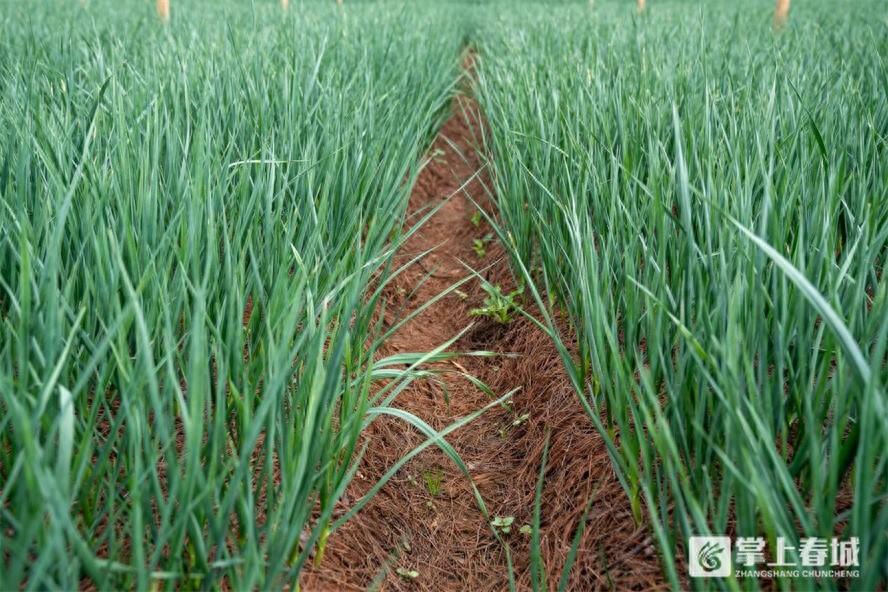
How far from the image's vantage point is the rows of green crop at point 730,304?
38.2 inches

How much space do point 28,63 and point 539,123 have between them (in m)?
1.94

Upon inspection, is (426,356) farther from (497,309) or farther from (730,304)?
(497,309)

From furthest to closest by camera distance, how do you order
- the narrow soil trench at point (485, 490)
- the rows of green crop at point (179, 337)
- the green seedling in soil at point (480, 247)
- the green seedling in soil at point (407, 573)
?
the green seedling in soil at point (480, 247) < the green seedling in soil at point (407, 573) < the narrow soil trench at point (485, 490) < the rows of green crop at point (179, 337)

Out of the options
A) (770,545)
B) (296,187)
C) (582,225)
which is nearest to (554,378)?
(582,225)

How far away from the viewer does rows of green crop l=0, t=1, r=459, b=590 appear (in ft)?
3.05

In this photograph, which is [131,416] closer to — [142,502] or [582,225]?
[142,502]

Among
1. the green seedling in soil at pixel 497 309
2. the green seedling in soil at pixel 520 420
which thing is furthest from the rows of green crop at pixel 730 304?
the green seedling in soil at pixel 520 420

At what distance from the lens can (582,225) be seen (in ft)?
5.93

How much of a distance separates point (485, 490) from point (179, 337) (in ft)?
2.66

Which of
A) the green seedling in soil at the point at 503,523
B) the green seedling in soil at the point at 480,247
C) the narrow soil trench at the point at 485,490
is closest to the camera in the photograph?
the narrow soil trench at the point at 485,490

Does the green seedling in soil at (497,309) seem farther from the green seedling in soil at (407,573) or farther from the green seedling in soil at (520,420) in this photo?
the green seedling in soil at (407,573)

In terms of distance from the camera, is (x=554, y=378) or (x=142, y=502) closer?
(x=142, y=502)

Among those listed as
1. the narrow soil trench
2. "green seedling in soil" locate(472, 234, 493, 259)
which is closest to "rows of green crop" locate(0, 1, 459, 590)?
the narrow soil trench

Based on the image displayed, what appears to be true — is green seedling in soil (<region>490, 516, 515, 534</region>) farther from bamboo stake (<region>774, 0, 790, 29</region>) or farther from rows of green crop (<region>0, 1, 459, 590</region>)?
bamboo stake (<region>774, 0, 790, 29</region>)
